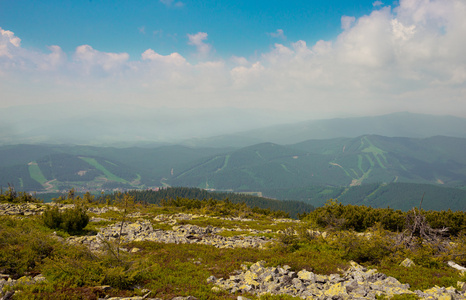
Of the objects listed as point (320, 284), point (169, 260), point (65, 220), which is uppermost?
point (65, 220)

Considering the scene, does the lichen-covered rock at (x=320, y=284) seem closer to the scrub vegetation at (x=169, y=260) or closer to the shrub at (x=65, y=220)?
the scrub vegetation at (x=169, y=260)

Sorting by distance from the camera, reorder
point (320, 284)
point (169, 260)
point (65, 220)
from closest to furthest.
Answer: point (320, 284), point (169, 260), point (65, 220)

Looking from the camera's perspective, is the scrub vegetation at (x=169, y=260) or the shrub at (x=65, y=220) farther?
the shrub at (x=65, y=220)

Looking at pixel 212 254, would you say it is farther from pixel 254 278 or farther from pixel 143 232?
pixel 143 232

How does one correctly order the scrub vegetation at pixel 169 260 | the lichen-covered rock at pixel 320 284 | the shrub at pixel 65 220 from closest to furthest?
the lichen-covered rock at pixel 320 284, the scrub vegetation at pixel 169 260, the shrub at pixel 65 220

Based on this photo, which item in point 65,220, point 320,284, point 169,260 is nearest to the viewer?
point 320,284

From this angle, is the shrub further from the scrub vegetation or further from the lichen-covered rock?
the lichen-covered rock

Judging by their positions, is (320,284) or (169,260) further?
(169,260)

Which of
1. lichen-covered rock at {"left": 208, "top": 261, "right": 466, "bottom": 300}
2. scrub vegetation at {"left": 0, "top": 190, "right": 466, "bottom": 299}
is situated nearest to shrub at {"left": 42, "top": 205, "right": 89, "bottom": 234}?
scrub vegetation at {"left": 0, "top": 190, "right": 466, "bottom": 299}

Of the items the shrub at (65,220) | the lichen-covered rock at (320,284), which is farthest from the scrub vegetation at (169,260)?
the lichen-covered rock at (320,284)

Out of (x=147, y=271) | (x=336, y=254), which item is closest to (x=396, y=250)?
(x=336, y=254)

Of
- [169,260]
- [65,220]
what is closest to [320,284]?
[169,260]

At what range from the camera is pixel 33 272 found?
38.5 ft

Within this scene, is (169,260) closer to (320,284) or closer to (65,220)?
(320,284)
